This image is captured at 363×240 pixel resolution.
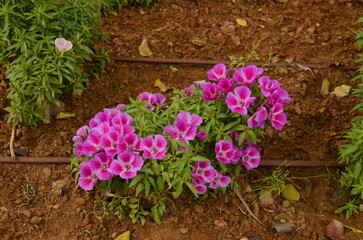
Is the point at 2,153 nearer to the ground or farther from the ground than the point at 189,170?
nearer to the ground

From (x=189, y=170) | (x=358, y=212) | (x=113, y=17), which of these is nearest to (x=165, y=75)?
(x=113, y=17)

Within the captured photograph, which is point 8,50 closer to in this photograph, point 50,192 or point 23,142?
point 23,142

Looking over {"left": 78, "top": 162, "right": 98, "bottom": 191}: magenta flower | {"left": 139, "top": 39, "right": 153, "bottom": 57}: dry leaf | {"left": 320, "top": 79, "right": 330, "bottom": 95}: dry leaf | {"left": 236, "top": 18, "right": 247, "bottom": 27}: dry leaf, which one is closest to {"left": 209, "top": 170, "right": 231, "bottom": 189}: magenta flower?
{"left": 78, "top": 162, "right": 98, "bottom": 191}: magenta flower

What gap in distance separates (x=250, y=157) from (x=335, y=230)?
28.1 inches

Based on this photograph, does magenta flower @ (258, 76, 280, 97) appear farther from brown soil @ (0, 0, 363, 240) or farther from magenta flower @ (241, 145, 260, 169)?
brown soil @ (0, 0, 363, 240)

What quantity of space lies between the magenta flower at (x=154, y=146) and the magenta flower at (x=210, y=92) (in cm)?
36

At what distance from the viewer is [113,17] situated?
14.8 feet

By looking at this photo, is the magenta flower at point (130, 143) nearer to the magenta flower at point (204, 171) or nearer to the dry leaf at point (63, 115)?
the magenta flower at point (204, 171)

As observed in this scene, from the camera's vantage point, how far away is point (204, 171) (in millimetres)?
2756

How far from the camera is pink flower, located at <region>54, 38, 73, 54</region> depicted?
3.12m

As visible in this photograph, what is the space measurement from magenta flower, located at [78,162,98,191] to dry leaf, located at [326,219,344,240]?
1.47 metres

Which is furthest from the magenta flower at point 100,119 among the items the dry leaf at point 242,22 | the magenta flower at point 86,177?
the dry leaf at point 242,22

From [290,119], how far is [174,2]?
6.12 ft

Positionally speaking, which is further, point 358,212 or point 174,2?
point 174,2
